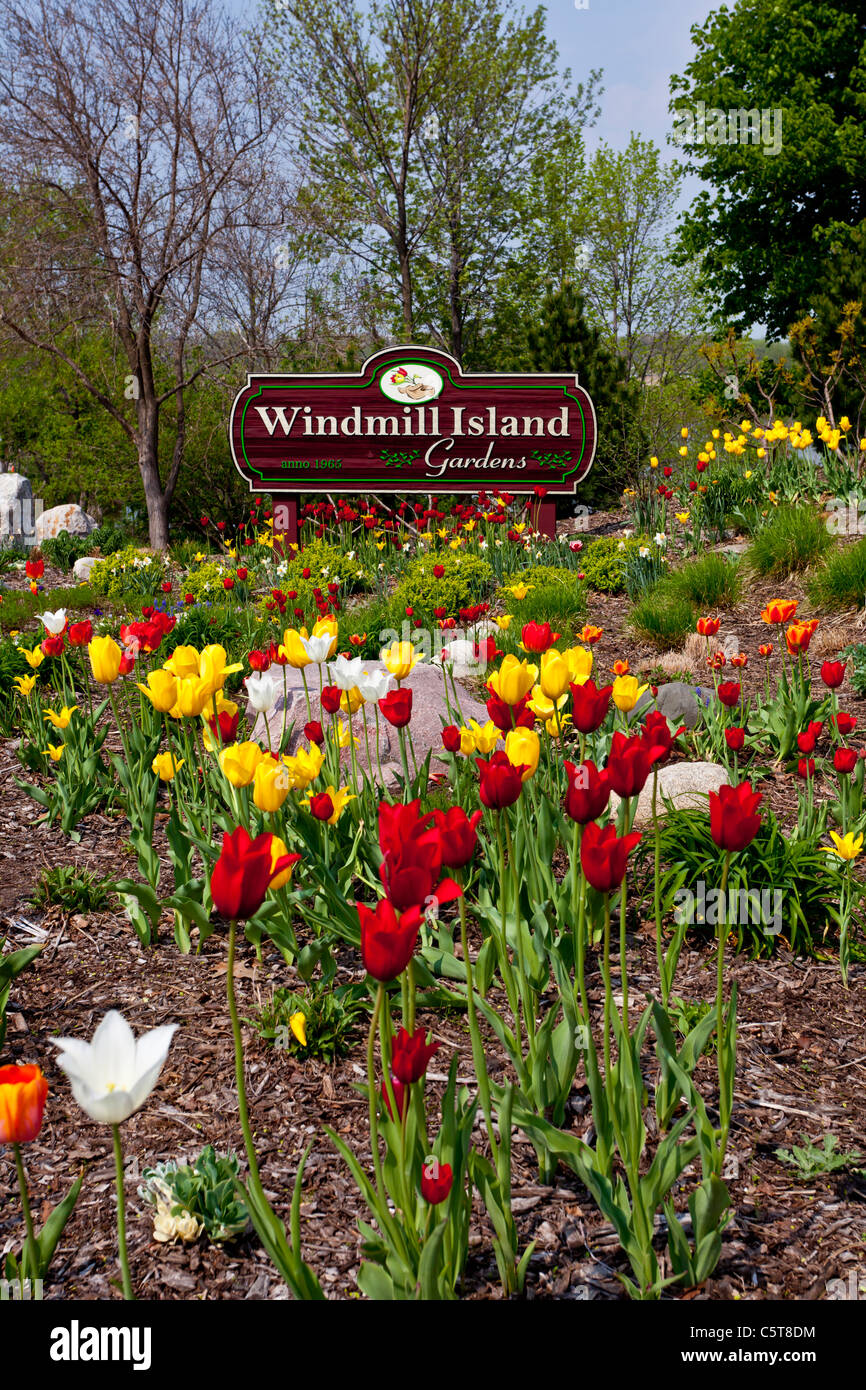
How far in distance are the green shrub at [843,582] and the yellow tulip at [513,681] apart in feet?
14.3

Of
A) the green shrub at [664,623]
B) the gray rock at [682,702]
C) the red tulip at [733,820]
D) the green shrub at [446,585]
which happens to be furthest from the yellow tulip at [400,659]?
the green shrub at [446,585]

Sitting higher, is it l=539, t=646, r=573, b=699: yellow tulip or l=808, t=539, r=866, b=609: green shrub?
l=808, t=539, r=866, b=609: green shrub

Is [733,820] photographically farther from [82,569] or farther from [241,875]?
[82,569]

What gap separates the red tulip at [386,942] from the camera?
123 cm

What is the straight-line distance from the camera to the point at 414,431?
1019 cm

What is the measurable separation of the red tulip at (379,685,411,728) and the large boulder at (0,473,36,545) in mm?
14616

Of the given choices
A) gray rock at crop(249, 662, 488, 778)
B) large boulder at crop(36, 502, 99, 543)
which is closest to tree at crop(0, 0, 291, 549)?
large boulder at crop(36, 502, 99, 543)

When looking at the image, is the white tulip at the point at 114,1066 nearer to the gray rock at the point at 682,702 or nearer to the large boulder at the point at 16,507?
the gray rock at the point at 682,702

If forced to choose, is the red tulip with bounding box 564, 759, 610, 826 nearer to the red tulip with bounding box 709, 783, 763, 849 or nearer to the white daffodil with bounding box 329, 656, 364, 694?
the red tulip with bounding box 709, 783, 763, 849

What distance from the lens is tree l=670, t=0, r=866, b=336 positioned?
18219 millimetres

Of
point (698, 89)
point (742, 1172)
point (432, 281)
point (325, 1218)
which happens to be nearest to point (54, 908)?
point (325, 1218)

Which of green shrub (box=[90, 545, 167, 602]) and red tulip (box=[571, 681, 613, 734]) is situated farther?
green shrub (box=[90, 545, 167, 602])
